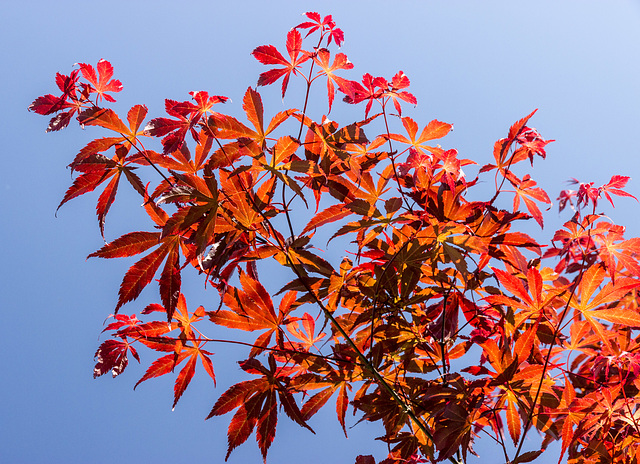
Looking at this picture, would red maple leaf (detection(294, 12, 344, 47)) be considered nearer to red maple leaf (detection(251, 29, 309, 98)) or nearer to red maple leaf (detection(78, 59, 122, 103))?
red maple leaf (detection(251, 29, 309, 98))

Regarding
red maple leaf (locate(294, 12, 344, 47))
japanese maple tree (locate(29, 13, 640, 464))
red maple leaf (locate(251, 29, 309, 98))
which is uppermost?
red maple leaf (locate(294, 12, 344, 47))

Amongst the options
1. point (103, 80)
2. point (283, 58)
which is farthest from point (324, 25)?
point (103, 80)

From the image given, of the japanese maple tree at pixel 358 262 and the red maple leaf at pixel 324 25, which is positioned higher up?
the red maple leaf at pixel 324 25

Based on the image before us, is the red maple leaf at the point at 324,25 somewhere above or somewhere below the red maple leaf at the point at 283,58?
above

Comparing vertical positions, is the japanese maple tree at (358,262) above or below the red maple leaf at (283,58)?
below

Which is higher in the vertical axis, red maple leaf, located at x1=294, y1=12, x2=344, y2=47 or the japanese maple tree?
red maple leaf, located at x1=294, y1=12, x2=344, y2=47

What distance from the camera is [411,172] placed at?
3.65ft

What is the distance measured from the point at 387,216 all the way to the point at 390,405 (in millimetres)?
442

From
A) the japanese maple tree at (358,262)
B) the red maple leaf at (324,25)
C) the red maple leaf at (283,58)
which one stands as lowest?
the japanese maple tree at (358,262)

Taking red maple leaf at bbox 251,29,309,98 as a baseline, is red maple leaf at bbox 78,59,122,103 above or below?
below

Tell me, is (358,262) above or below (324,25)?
below

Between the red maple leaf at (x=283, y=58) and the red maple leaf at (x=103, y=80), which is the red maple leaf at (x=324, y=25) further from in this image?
the red maple leaf at (x=103, y=80)

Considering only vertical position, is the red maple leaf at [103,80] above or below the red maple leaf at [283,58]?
below

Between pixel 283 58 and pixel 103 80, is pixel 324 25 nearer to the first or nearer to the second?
pixel 283 58
